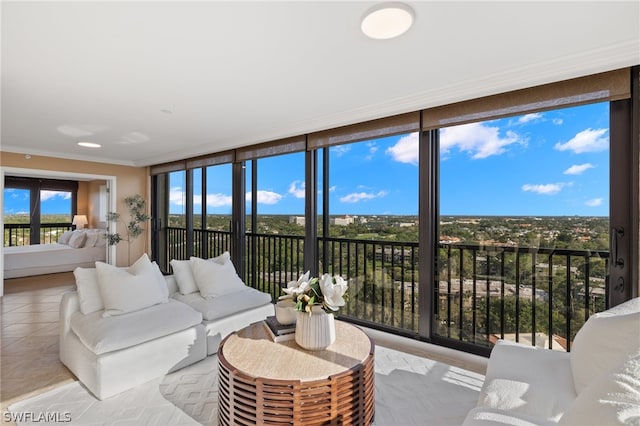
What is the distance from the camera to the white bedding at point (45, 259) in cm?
581

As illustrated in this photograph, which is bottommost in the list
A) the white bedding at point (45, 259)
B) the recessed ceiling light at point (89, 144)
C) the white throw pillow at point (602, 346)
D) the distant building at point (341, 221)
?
the white bedding at point (45, 259)

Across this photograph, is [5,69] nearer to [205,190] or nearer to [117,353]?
[117,353]

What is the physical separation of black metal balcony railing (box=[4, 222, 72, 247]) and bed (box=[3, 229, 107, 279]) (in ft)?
4.17

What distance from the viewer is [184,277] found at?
316 centimetres

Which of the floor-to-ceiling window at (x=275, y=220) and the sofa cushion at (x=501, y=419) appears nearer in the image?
the sofa cushion at (x=501, y=419)

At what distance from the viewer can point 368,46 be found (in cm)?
182

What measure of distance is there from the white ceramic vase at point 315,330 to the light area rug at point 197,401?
24.1 inches

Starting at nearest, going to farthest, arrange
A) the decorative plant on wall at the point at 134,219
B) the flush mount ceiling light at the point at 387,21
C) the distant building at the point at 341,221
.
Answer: the flush mount ceiling light at the point at 387,21 < the distant building at the point at 341,221 < the decorative plant on wall at the point at 134,219

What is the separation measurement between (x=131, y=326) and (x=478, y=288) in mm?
2964

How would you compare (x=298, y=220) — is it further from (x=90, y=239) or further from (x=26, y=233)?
(x=26, y=233)

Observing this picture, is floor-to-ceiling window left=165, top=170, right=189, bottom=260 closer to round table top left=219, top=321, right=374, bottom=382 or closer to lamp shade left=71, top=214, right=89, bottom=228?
round table top left=219, top=321, right=374, bottom=382

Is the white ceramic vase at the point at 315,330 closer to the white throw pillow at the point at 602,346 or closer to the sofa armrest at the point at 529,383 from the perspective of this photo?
the sofa armrest at the point at 529,383

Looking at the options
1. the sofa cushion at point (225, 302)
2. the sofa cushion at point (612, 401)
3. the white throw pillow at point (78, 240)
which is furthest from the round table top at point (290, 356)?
the white throw pillow at point (78, 240)

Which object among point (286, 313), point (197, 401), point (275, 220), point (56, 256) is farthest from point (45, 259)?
point (286, 313)
